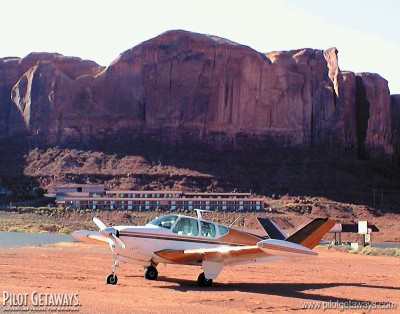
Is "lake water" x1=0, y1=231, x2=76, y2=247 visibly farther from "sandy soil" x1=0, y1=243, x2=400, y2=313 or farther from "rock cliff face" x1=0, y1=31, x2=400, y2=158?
"rock cliff face" x1=0, y1=31, x2=400, y2=158

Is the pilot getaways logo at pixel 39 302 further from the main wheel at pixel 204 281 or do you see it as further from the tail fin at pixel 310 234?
the tail fin at pixel 310 234

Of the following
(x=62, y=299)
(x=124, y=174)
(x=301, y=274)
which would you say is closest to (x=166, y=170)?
(x=124, y=174)

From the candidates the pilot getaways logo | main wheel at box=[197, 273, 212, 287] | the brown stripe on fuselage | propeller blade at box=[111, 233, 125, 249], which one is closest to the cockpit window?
the brown stripe on fuselage

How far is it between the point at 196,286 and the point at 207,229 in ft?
6.00

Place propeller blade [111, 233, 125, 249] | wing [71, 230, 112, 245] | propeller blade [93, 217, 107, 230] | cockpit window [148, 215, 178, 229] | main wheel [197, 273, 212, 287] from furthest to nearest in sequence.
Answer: wing [71, 230, 112, 245]
cockpit window [148, 215, 178, 229]
propeller blade [93, 217, 107, 230]
main wheel [197, 273, 212, 287]
propeller blade [111, 233, 125, 249]

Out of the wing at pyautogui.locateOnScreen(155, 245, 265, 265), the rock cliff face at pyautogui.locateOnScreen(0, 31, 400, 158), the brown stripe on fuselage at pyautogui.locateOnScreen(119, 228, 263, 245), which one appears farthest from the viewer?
the rock cliff face at pyautogui.locateOnScreen(0, 31, 400, 158)

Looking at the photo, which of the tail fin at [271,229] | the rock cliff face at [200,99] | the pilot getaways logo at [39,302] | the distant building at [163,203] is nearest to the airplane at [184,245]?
the tail fin at [271,229]

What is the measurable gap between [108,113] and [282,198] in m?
34.6

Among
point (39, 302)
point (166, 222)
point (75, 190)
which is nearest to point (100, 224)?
point (166, 222)

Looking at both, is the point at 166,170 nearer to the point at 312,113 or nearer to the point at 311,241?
the point at 312,113

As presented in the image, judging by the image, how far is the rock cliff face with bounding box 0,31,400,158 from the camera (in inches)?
4914

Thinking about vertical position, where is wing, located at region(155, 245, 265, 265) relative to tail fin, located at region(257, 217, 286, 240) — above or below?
below

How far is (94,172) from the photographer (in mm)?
113812

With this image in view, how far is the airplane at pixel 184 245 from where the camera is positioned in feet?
65.7
